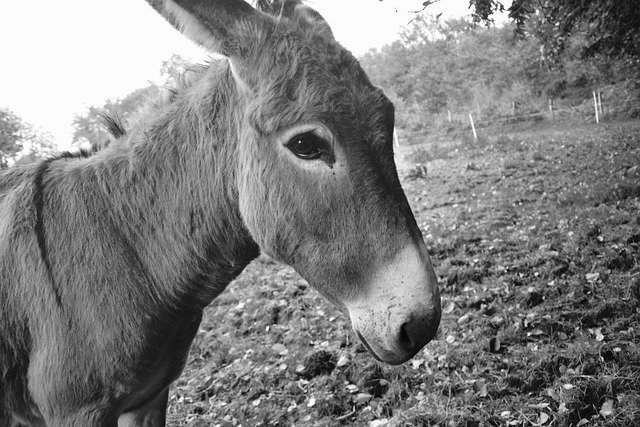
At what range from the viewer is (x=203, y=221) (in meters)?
1.94

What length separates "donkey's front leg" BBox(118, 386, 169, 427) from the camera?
2348 millimetres

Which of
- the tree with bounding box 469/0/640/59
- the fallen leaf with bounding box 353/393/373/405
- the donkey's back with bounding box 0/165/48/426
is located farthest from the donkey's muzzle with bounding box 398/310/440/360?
the tree with bounding box 469/0/640/59

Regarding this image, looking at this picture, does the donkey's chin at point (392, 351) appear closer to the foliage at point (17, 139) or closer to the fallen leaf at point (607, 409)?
the fallen leaf at point (607, 409)

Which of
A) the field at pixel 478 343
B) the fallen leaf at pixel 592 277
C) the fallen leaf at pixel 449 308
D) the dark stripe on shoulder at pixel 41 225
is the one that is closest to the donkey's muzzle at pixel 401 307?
the dark stripe on shoulder at pixel 41 225

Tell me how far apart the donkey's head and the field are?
1.80 metres

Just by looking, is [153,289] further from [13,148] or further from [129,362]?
[13,148]

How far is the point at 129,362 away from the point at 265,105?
45.7 inches

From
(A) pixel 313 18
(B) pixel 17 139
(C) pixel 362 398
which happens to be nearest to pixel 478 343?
(C) pixel 362 398

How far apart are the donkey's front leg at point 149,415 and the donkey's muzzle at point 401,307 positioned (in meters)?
1.38

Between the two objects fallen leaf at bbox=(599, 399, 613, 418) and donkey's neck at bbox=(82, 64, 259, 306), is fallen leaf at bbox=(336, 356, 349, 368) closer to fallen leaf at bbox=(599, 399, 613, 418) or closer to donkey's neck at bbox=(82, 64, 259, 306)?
fallen leaf at bbox=(599, 399, 613, 418)

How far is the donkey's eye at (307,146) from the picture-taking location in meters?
1.61

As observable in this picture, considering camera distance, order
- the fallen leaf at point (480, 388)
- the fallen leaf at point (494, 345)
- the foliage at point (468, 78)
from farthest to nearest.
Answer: the foliage at point (468, 78) < the fallen leaf at point (494, 345) < the fallen leaf at point (480, 388)

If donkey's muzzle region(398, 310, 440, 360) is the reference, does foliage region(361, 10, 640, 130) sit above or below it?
above

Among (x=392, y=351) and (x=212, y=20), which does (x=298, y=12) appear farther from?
(x=392, y=351)
